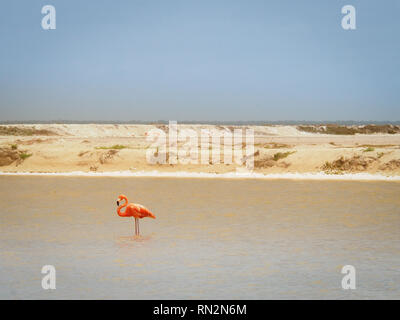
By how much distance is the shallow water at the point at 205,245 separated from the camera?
859cm

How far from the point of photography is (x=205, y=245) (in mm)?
11570

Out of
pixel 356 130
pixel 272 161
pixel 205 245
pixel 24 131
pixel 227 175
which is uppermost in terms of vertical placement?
pixel 24 131

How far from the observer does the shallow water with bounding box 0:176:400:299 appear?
8.59m

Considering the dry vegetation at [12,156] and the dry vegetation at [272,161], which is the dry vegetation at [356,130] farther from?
the dry vegetation at [12,156]

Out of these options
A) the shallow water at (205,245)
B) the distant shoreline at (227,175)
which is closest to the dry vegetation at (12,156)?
the distant shoreline at (227,175)

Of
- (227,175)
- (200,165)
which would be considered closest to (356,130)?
(200,165)

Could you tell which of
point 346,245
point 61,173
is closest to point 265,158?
point 61,173

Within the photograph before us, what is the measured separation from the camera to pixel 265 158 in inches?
1188

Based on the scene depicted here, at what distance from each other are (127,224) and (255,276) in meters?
5.70

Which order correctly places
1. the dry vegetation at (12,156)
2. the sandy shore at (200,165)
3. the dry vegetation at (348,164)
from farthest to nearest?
the dry vegetation at (12,156) → the sandy shore at (200,165) → the dry vegetation at (348,164)

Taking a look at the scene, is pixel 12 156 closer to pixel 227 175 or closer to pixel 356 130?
pixel 227 175

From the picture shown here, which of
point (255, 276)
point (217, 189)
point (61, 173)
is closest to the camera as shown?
point (255, 276)
